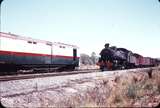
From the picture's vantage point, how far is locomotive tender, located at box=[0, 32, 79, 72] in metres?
16.2

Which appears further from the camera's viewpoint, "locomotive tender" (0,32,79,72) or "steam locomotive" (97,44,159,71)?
"steam locomotive" (97,44,159,71)

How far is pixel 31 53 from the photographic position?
18.6 metres

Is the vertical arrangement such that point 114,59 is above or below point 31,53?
below

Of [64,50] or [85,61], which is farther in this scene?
[85,61]

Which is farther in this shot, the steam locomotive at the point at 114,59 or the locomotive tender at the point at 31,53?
the steam locomotive at the point at 114,59

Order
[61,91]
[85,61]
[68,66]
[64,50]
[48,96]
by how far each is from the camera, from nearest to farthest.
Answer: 1. [48,96]
2. [61,91]
3. [64,50]
4. [68,66]
5. [85,61]

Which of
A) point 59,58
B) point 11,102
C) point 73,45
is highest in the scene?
point 73,45

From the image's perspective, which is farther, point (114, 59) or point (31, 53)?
point (114, 59)

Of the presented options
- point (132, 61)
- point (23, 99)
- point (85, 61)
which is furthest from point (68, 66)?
point (85, 61)

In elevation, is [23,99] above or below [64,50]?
below

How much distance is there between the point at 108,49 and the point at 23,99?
1930 cm

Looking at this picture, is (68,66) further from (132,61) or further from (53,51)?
(132,61)

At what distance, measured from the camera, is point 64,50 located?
2342cm

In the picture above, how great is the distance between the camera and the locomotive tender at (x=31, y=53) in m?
16.2
